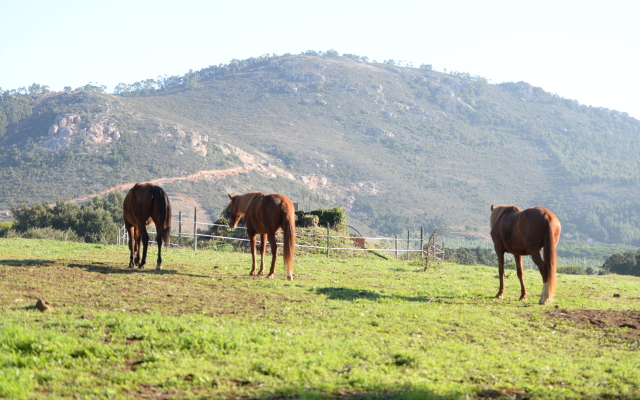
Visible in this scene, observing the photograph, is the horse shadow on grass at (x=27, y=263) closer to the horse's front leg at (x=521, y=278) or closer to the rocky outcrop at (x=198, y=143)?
the horse's front leg at (x=521, y=278)

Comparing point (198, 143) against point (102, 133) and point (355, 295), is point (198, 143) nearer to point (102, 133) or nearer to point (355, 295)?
point (102, 133)

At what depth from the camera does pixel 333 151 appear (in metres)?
134

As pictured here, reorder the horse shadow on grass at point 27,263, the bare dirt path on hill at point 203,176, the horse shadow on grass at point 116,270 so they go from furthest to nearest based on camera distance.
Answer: the bare dirt path on hill at point 203,176 → the horse shadow on grass at point 27,263 → the horse shadow on grass at point 116,270

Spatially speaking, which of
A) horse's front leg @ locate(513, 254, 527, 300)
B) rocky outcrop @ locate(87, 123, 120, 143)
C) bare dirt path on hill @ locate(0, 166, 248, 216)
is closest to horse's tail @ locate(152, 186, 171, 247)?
horse's front leg @ locate(513, 254, 527, 300)

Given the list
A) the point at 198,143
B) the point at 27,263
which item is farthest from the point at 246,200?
the point at 198,143

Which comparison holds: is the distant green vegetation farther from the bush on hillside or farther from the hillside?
the hillside

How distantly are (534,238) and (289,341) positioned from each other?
679cm

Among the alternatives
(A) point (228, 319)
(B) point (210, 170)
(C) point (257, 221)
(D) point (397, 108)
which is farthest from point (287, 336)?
(D) point (397, 108)

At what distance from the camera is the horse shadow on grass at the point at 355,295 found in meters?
11.4

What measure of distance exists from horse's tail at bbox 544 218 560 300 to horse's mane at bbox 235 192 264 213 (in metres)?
6.78

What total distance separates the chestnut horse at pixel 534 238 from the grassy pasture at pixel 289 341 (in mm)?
599

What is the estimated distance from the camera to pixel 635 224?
12312cm

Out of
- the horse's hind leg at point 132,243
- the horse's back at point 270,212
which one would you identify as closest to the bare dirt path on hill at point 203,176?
the horse's hind leg at point 132,243

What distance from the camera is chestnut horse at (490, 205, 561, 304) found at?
1156 cm
